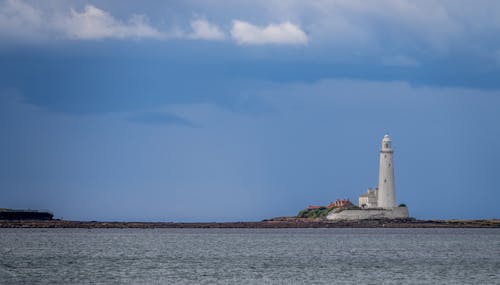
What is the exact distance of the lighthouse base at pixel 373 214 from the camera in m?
116

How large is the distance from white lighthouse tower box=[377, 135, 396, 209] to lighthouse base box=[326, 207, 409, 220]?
268cm

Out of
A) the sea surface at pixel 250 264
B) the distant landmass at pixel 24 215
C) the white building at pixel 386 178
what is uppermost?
the white building at pixel 386 178

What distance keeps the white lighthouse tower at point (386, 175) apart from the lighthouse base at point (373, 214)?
2.68 metres

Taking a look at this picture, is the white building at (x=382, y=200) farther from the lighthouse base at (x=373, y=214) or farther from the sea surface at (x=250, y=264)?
the sea surface at (x=250, y=264)

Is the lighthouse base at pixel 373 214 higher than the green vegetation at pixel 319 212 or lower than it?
lower

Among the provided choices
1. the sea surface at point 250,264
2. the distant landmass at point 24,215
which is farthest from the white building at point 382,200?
the distant landmass at point 24,215

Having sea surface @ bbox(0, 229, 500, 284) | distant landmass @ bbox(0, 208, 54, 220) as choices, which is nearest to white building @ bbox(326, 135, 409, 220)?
sea surface @ bbox(0, 229, 500, 284)

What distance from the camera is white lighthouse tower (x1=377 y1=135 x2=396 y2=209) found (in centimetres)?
10975

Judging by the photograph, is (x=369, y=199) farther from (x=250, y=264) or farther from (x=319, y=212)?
(x=250, y=264)

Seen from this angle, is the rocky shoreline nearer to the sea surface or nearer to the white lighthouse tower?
the white lighthouse tower

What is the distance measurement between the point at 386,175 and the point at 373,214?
337 inches

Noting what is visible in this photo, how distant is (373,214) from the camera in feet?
383

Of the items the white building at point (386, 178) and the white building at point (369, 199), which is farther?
the white building at point (369, 199)

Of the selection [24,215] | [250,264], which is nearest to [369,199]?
[24,215]
